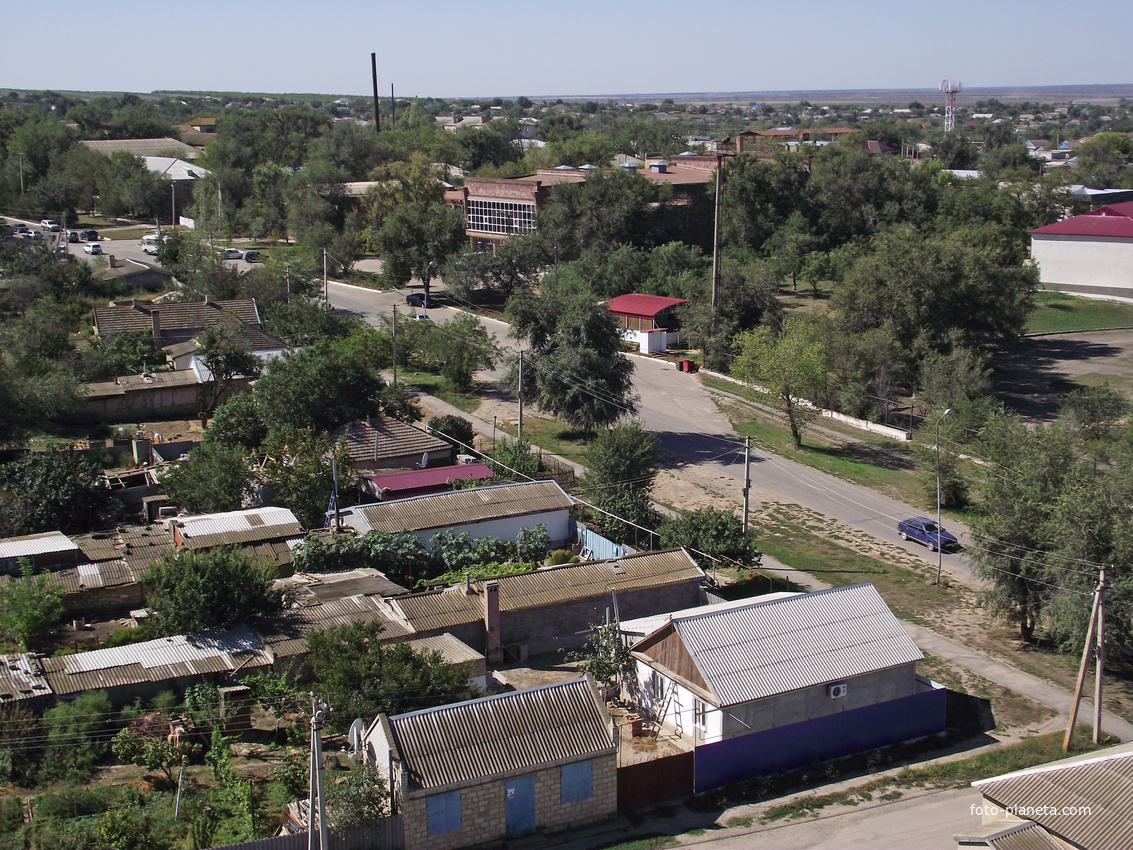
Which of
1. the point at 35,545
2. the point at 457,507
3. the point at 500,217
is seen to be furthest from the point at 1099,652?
the point at 500,217

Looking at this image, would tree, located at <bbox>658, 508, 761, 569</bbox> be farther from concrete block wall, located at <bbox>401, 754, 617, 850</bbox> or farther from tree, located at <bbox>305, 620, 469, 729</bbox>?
concrete block wall, located at <bbox>401, 754, 617, 850</bbox>

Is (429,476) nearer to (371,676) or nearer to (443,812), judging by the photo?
(371,676)

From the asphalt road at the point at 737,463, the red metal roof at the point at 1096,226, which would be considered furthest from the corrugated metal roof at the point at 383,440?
the red metal roof at the point at 1096,226

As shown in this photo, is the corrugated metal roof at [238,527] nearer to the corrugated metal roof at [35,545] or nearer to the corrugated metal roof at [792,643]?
the corrugated metal roof at [35,545]

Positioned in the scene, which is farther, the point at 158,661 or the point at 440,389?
the point at 440,389

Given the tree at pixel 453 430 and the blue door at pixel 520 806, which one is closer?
the blue door at pixel 520 806

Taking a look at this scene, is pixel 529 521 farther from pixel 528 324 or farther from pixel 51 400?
A: pixel 51 400
